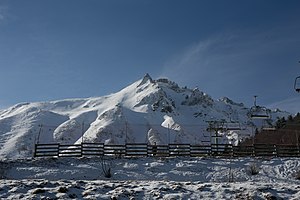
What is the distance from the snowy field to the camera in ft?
46.5

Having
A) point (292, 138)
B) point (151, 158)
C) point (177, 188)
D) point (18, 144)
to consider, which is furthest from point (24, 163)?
point (18, 144)

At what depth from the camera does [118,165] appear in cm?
3062

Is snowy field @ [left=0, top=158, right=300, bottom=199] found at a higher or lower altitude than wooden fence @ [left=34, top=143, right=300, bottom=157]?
lower

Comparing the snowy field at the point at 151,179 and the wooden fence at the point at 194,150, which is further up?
the wooden fence at the point at 194,150

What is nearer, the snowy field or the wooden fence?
the snowy field

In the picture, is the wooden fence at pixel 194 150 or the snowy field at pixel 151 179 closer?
the snowy field at pixel 151 179

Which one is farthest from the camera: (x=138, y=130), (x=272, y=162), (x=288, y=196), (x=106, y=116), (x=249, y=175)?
(x=106, y=116)

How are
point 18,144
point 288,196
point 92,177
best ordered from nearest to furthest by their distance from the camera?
1. point 288,196
2. point 92,177
3. point 18,144

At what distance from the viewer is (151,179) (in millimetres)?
27031

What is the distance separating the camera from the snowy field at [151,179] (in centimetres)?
1416

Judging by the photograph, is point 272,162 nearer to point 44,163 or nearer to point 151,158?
point 151,158

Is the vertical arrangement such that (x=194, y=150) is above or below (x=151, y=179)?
above

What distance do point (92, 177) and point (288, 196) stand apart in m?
15.8

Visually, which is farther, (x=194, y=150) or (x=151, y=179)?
(x=194, y=150)
